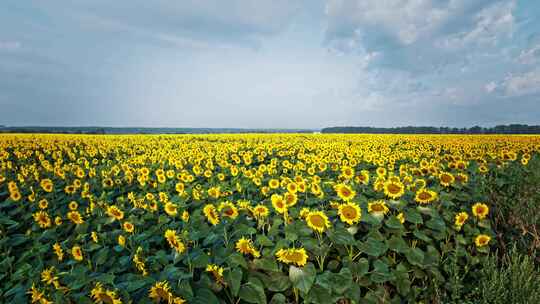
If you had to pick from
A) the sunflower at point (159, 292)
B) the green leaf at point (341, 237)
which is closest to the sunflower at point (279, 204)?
the green leaf at point (341, 237)

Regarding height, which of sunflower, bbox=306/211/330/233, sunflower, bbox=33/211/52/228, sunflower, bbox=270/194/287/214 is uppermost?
sunflower, bbox=270/194/287/214

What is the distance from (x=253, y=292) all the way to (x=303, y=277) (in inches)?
19.8

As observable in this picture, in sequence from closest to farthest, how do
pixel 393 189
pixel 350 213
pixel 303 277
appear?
pixel 303 277, pixel 350 213, pixel 393 189

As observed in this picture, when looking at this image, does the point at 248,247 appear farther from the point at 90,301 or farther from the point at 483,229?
the point at 483,229

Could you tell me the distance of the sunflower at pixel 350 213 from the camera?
3.73m

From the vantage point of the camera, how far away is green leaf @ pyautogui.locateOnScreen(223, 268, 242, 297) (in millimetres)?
2696

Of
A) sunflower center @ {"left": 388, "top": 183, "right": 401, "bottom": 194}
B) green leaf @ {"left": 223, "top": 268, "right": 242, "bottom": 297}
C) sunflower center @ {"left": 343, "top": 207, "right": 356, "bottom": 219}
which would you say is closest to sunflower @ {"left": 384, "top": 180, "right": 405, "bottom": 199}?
sunflower center @ {"left": 388, "top": 183, "right": 401, "bottom": 194}

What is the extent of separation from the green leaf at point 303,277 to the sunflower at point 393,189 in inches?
85.1

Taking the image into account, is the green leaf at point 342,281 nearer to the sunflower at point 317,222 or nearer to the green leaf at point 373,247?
the green leaf at point 373,247

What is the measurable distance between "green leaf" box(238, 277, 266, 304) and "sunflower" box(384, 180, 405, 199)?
2589 mm

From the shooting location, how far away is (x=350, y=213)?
12.4 feet

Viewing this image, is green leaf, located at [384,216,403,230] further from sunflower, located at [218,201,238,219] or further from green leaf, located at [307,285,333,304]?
sunflower, located at [218,201,238,219]

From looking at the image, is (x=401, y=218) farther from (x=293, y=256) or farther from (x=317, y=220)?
(x=293, y=256)

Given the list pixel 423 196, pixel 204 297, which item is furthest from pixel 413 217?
pixel 204 297
